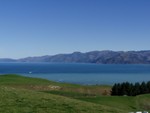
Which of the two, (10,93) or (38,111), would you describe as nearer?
(38,111)

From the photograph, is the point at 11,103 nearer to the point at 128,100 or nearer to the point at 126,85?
the point at 128,100

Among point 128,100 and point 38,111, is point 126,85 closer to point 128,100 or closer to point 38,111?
point 128,100

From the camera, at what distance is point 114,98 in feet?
142

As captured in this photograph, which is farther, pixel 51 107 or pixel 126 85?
pixel 126 85

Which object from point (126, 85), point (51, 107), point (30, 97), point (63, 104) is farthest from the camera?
point (126, 85)

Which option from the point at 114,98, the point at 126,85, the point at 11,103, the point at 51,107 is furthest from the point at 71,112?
the point at 126,85

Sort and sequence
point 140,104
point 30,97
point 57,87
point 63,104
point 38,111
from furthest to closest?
1. point 57,87
2. point 140,104
3. point 30,97
4. point 63,104
5. point 38,111

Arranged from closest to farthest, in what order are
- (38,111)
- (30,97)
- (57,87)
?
(38,111), (30,97), (57,87)

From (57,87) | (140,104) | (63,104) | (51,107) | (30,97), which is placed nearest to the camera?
(51,107)

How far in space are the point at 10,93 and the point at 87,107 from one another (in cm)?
624

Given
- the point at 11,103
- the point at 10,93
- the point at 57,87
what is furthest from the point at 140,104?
the point at 57,87

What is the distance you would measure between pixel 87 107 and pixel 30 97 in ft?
14.4

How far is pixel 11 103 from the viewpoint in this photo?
69.8 feet

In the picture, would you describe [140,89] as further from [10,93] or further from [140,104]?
[10,93]
